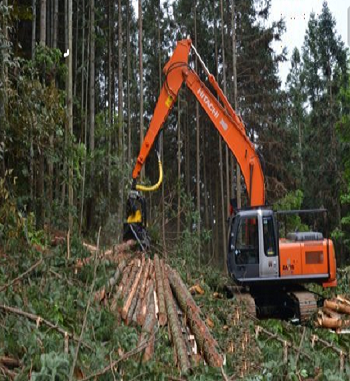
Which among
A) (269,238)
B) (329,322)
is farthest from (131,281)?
(329,322)

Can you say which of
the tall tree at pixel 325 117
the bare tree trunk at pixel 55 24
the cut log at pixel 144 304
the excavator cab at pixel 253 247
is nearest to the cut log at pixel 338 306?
the excavator cab at pixel 253 247

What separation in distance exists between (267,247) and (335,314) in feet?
5.74

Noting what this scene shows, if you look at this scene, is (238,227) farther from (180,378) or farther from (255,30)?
(255,30)

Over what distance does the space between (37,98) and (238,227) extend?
4.11 metres

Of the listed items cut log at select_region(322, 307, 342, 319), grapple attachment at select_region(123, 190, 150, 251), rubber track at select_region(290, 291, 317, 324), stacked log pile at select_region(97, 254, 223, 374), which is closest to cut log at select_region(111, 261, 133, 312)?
stacked log pile at select_region(97, 254, 223, 374)

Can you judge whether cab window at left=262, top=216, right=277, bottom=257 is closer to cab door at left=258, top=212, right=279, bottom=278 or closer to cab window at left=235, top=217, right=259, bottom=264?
cab door at left=258, top=212, right=279, bottom=278

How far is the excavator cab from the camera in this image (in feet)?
32.0

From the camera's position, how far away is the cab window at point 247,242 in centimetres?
985

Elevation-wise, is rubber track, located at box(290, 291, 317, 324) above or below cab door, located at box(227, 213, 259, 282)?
below

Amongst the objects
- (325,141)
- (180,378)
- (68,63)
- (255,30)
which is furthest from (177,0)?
(180,378)

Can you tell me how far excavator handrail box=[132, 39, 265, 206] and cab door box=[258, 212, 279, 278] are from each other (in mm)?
706

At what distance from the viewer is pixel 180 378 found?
4.51 metres

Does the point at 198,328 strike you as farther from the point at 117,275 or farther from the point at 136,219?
the point at 136,219

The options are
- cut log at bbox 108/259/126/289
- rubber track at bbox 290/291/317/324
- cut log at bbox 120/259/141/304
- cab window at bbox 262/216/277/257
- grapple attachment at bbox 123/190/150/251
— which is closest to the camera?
cut log at bbox 120/259/141/304
